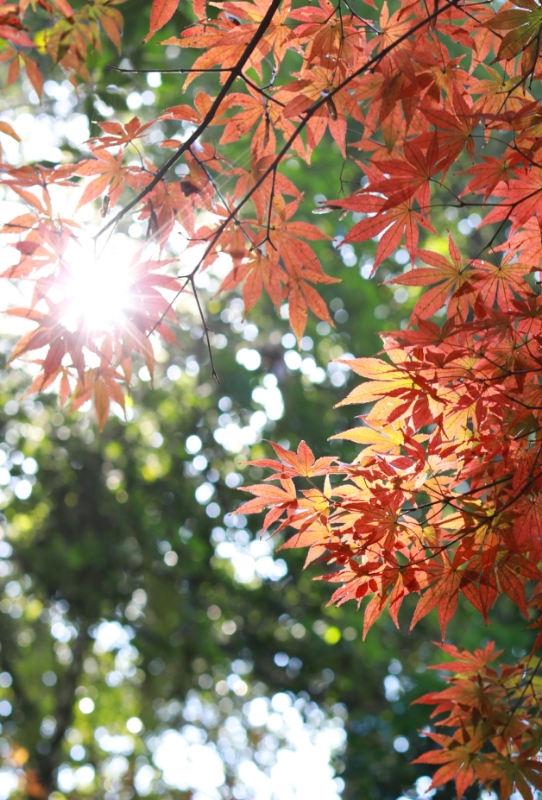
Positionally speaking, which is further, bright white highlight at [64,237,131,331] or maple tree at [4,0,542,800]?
bright white highlight at [64,237,131,331]

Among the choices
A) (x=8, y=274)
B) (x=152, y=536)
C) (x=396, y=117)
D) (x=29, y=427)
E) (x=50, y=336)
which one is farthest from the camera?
(x=29, y=427)

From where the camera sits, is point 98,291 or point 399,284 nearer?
point 399,284

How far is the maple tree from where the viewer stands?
3.20 ft

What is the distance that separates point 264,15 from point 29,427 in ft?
19.9

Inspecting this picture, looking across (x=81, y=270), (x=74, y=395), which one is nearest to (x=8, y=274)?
(x=81, y=270)

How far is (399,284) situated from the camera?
1.00 meters

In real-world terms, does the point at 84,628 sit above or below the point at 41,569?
below

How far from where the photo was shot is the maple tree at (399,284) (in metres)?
0.98

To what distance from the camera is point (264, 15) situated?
1091 mm

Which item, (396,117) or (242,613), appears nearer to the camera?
(396,117)

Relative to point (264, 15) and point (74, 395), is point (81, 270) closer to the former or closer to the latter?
point (74, 395)

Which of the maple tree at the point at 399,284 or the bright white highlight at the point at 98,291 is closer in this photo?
the maple tree at the point at 399,284

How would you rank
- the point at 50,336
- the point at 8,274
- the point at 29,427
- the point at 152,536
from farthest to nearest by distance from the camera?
the point at 29,427
the point at 152,536
the point at 8,274
the point at 50,336

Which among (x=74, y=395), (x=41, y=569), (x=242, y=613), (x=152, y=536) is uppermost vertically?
(x=74, y=395)
